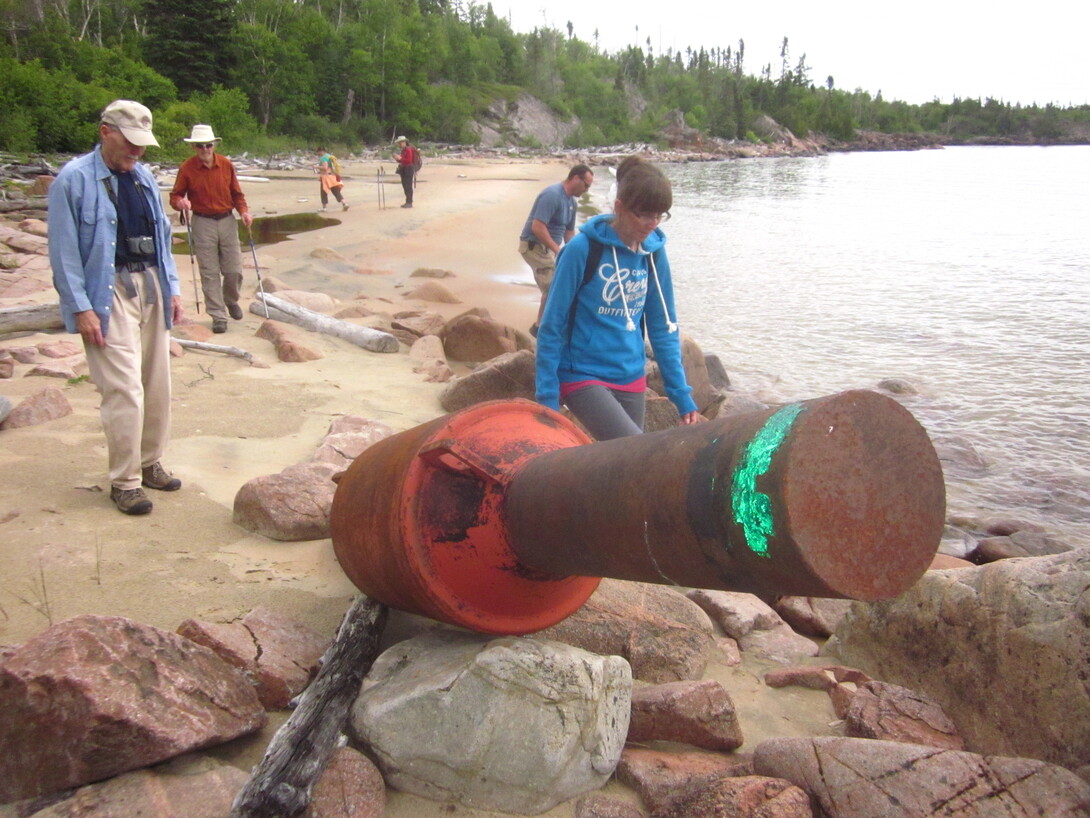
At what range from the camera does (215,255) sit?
8234 mm

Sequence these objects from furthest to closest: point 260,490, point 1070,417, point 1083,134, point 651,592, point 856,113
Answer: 1. point 856,113
2. point 1083,134
3. point 1070,417
4. point 260,490
5. point 651,592

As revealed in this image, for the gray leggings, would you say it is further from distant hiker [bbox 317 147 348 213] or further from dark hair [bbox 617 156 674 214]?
distant hiker [bbox 317 147 348 213]

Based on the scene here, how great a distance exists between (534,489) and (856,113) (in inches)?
5943

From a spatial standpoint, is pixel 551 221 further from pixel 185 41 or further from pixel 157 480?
pixel 185 41

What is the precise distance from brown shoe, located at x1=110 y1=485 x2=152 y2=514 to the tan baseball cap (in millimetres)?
1529

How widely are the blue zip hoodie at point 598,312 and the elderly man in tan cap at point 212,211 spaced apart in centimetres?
543

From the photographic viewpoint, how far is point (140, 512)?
3770 mm

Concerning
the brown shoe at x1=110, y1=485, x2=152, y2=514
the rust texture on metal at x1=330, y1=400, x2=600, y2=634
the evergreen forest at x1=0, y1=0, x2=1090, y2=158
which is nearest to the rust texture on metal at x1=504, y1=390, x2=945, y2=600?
the rust texture on metal at x1=330, y1=400, x2=600, y2=634

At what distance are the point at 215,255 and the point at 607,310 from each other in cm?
597

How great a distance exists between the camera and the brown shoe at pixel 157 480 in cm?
409

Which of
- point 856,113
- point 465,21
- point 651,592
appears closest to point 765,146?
point 465,21

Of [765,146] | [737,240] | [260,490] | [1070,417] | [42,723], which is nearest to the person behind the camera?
[42,723]

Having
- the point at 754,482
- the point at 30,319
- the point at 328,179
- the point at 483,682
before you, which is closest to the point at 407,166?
the point at 328,179

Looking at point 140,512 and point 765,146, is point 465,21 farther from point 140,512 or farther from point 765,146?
point 140,512
